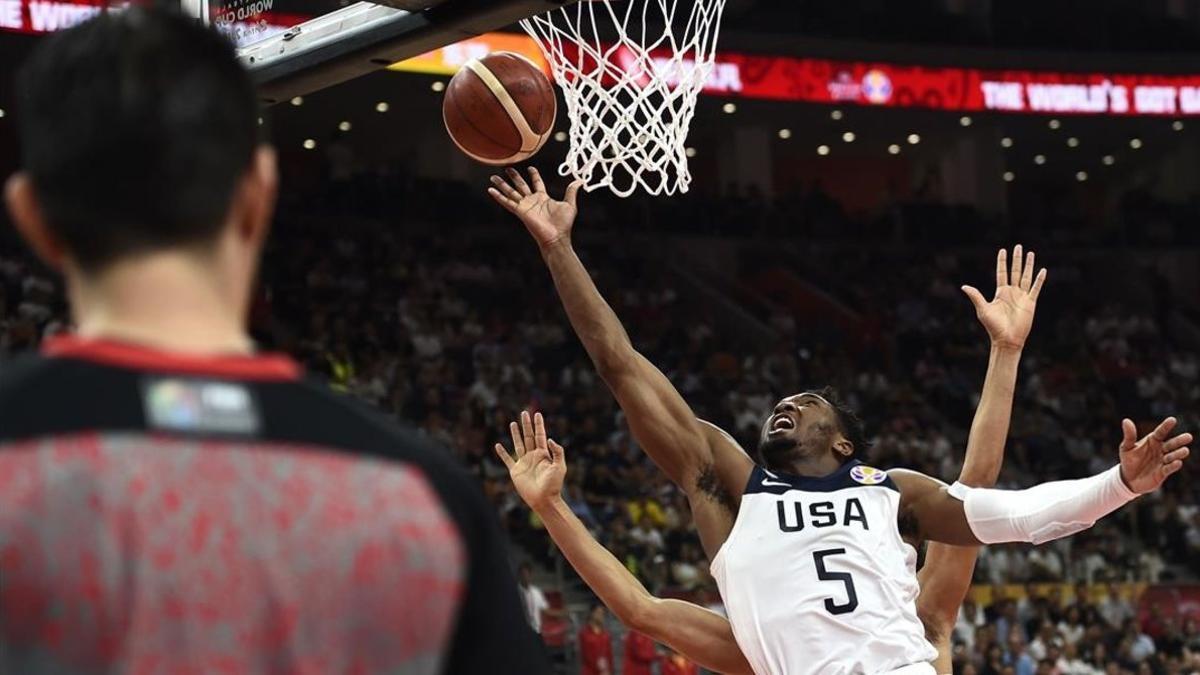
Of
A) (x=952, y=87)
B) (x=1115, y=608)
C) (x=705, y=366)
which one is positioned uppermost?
(x=952, y=87)

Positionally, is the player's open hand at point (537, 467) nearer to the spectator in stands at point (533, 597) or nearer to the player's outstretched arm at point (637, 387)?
the player's outstretched arm at point (637, 387)

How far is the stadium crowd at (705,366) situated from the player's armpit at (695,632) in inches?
305

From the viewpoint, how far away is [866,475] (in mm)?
4562

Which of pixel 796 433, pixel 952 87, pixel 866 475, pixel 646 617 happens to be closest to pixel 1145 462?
pixel 866 475

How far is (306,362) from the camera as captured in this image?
54.9ft

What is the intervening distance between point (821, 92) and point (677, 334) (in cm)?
364

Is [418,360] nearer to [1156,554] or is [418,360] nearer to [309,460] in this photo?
[1156,554]

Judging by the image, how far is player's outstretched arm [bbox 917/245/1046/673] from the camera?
4785 millimetres

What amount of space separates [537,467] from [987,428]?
1.36 meters

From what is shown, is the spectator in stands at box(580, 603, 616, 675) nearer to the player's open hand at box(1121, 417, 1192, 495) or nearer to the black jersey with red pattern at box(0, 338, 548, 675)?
the player's open hand at box(1121, 417, 1192, 495)

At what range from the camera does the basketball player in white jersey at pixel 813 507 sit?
427 centimetres

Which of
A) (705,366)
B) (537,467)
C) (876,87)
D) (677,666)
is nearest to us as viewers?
(537,467)

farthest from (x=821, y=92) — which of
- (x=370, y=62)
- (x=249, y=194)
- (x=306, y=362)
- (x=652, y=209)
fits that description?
(x=249, y=194)

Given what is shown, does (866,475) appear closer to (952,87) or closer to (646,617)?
(646,617)
